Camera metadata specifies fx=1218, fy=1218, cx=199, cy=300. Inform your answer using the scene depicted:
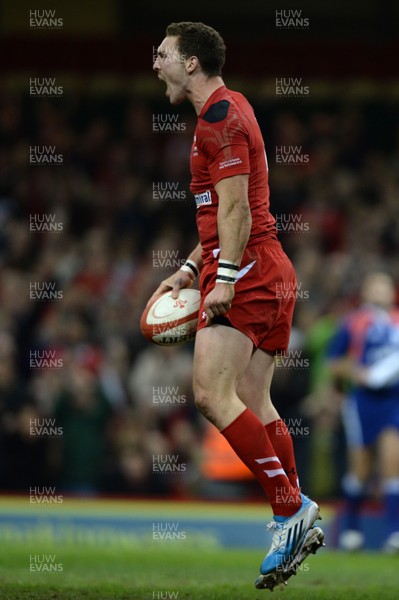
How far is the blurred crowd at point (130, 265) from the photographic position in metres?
12.3

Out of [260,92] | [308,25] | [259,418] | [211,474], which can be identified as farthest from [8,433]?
[308,25]

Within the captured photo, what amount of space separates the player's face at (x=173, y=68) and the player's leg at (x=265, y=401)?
1.39 m

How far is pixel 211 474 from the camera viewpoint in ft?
39.9

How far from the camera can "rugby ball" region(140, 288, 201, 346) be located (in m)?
6.42

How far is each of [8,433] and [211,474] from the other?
6.75 feet

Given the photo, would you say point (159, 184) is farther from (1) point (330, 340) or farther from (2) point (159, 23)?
(1) point (330, 340)

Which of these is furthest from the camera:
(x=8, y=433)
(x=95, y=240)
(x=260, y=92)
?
(x=260, y=92)

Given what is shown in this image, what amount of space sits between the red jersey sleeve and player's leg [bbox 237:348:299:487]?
96 cm

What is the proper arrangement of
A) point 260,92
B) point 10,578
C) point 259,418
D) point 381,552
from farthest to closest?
point 260,92 → point 381,552 → point 10,578 → point 259,418
